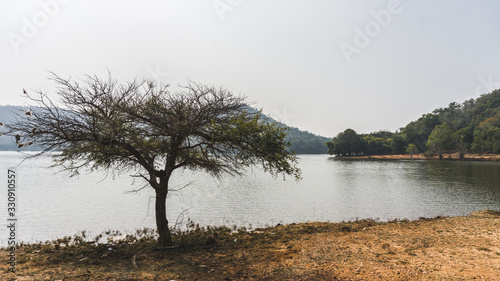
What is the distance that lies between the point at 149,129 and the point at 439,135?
135175 millimetres

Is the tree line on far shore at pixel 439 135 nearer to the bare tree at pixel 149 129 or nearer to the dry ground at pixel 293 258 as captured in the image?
the dry ground at pixel 293 258

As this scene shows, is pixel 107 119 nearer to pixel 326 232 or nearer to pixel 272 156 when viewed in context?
pixel 272 156

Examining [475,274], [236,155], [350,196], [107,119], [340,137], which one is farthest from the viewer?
[340,137]

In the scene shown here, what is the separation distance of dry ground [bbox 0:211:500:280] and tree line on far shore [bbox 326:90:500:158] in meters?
127

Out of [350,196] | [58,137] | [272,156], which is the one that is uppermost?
[58,137]

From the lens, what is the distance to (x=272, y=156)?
1110 centimetres

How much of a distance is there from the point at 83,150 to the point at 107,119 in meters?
2.00

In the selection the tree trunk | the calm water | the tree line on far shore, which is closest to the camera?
the tree trunk

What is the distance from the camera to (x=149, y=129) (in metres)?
11.0

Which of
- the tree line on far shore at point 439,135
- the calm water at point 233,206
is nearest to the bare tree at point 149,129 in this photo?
the calm water at point 233,206

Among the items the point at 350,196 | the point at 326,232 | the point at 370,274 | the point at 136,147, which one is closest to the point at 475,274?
the point at 370,274

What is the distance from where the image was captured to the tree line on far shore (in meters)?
119

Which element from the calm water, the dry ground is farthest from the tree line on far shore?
the dry ground

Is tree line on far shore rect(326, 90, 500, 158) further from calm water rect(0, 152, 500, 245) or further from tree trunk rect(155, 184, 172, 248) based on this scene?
tree trunk rect(155, 184, 172, 248)
